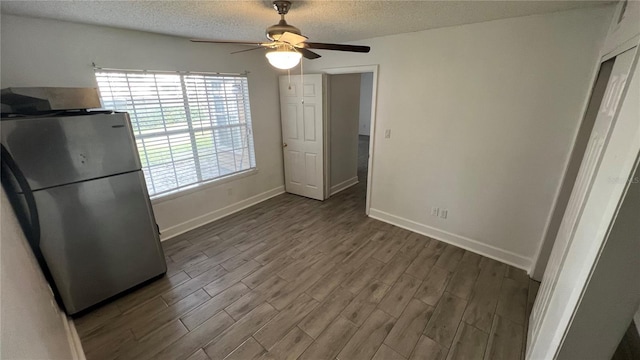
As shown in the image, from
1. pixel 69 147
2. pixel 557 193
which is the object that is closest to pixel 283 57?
pixel 69 147

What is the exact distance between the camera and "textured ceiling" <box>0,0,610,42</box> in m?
1.77

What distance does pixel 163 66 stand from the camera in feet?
9.07

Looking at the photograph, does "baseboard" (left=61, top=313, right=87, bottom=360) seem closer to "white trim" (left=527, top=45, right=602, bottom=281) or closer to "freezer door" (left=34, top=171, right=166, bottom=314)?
"freezer door" (left=34, top=171, right=166, bottom=314)

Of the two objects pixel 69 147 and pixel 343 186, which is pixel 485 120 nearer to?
pixel 343 186

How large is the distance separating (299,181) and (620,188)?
3.69 meters

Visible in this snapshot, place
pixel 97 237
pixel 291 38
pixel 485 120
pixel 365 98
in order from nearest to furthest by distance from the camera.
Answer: pixel 291 38
pixel 97 237
pixel 485 120
pixel 365 98

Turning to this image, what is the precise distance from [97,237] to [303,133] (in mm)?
2806

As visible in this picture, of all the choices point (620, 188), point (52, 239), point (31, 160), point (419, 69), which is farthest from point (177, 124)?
point (620, 188)

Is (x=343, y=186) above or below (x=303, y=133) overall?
below

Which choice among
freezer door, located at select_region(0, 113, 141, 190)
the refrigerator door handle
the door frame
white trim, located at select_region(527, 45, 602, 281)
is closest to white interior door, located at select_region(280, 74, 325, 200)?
the door frame

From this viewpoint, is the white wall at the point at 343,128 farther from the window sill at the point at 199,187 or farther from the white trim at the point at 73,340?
the white trim at the point at 73,340

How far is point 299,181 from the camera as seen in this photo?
4293 mm

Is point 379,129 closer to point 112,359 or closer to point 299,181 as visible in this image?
point 299,181

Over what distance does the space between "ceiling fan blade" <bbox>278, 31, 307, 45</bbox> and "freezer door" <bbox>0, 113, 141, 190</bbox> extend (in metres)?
1.48
